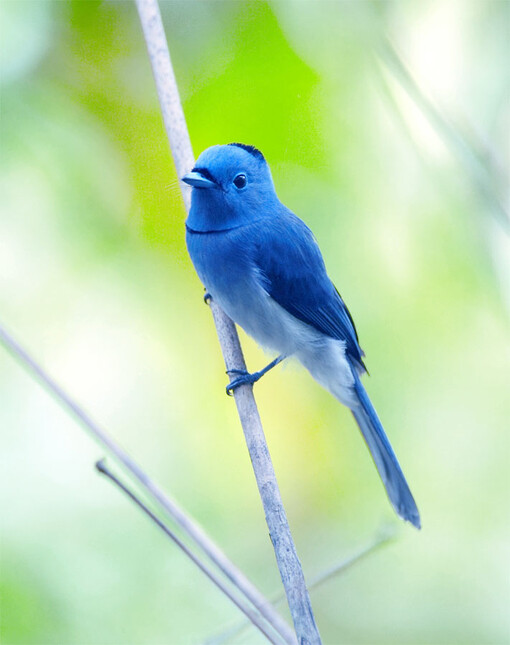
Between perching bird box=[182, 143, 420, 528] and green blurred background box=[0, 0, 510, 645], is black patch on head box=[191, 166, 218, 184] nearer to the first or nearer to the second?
perching bird box=[182, 143, 420, 528]

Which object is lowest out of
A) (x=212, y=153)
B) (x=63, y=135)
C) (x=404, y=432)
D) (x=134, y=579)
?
(x=404, y=432)

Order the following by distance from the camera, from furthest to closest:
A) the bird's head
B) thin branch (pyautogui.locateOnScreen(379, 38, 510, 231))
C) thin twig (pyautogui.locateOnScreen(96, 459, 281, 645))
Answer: the bird's head, thin branch (pyautogui.locateOnScreen(379, 38, 510, 231)), thin twig (pyautogui.locateOnScreen(96, 459, 281, 645))

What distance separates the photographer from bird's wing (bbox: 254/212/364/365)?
9.30ft

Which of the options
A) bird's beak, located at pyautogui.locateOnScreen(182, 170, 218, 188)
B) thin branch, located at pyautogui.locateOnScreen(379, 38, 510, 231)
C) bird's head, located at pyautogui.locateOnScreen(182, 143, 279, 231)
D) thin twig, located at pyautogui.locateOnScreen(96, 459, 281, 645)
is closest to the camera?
thin twig, located at pyautogui.locateOnScreen(96, 459, 281, 645)

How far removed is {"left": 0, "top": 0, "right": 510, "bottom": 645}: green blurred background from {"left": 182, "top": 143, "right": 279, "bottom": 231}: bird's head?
20 centimetres

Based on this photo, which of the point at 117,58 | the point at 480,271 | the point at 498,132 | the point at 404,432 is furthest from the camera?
the point at 117,58

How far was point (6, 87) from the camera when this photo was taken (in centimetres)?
293

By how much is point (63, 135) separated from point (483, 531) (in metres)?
2.10

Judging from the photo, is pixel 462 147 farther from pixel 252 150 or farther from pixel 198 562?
pixel 198 562

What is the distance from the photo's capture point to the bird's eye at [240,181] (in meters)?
2.65

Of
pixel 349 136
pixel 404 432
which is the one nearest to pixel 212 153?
pixel 349 136

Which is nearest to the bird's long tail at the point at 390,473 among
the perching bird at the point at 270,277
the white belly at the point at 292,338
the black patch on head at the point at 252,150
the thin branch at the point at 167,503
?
the perching bird at the point at 270,277

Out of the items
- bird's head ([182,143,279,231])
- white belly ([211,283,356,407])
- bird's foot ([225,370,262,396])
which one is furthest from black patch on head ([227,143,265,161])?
bird's foot ([225,370,262,396])

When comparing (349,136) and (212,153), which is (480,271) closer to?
(349,136)
